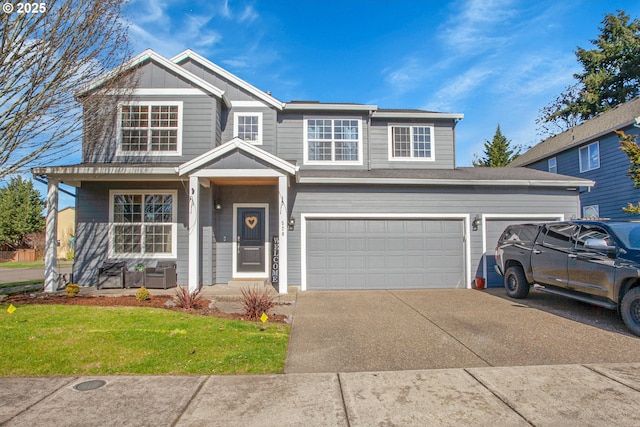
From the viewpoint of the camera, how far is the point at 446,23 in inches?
440

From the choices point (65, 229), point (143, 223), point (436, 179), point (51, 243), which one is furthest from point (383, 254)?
point (65, 229)

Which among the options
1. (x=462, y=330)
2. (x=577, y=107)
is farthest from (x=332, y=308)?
(x=577, y=107)

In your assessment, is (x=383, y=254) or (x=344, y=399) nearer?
(x=344, y=399)

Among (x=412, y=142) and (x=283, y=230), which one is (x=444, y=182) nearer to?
(x=412, y=142)

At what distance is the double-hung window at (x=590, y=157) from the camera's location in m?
15.9

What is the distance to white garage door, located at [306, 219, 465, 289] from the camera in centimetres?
1008

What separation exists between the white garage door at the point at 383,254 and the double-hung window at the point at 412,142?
10.2ft

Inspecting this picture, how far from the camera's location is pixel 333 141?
12.0 meters

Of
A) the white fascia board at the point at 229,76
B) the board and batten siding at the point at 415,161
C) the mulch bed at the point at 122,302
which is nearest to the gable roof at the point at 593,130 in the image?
the board and batten siding at the point at 415,161

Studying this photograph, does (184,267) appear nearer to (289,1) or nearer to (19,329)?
(19,329)

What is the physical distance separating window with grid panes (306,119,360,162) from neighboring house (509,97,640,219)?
8.67 meters

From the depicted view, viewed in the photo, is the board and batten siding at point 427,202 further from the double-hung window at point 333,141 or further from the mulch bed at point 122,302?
the mulch bed at point 122,302

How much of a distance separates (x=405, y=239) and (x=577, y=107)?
26534mm

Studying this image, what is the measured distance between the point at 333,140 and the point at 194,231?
18.1 feet
